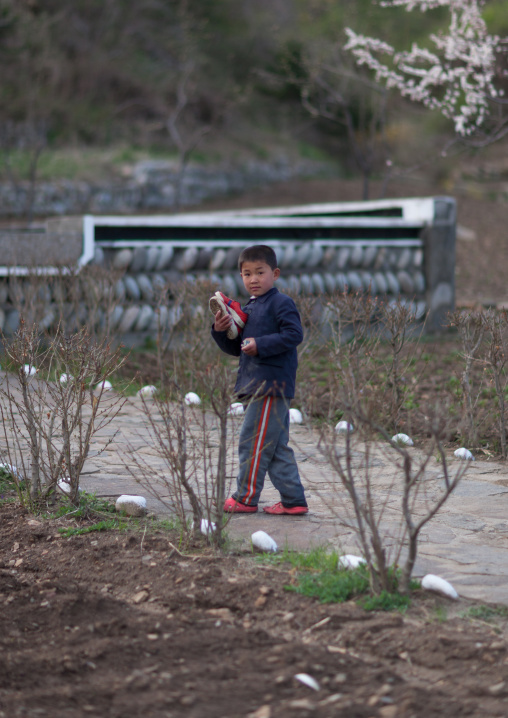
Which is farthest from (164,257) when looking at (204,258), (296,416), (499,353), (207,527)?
(207,527)

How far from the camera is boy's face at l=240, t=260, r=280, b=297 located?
405 centimetres

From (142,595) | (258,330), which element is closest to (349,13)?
(258,330)

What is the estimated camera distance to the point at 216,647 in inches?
109

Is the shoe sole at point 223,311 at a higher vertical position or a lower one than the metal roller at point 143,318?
higher

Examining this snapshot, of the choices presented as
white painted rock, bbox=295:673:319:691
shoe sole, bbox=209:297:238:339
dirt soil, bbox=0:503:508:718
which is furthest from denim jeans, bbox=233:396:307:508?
white painted rock, bbox=295:673:319:691

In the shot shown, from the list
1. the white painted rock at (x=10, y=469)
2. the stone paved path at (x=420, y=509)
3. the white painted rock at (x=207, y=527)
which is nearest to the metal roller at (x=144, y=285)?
the stone paved path at (x=420, y=509)

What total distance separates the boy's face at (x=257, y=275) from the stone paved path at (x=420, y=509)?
790mm

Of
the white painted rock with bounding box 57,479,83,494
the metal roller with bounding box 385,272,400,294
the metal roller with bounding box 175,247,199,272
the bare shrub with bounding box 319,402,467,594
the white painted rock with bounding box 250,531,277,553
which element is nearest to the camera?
the bare shrub with bounding box 319,402,467,594

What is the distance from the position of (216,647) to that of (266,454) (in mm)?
1465

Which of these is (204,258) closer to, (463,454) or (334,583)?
(463,454)

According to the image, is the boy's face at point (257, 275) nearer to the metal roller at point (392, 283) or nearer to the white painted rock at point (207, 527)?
the white painted rock at point (207, 527)

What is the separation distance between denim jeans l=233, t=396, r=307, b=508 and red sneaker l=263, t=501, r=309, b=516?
0.02 m

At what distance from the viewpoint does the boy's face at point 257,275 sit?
4.05 metres

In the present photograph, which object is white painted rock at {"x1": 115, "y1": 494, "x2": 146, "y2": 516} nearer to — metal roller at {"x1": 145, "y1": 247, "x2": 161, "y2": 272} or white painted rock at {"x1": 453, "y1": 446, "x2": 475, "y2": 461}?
white painted rock at {"x1": 453, "y1": 446, "x2": 475, "y2": 461}
